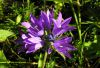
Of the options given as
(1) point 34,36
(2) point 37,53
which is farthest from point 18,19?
(1) point 34,36

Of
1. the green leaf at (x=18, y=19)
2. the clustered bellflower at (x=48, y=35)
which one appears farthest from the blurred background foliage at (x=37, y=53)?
the clustered bellflower at (x=48, y=35)

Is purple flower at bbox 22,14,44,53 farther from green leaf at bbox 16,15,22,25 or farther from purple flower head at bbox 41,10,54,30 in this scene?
green leaf at bbox 16,15,22,25

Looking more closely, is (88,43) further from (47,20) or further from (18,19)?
(18,19)

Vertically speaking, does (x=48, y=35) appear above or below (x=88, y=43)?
above

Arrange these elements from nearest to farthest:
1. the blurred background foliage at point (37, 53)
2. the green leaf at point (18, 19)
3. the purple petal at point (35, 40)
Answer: the purple petal at point (35, 40) → the blurred background foliage at point (37, 53) → the green leaf at point (18, 19)

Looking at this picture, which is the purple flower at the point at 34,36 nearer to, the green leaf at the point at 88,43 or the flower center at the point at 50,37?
the flower center at the point at 50,37

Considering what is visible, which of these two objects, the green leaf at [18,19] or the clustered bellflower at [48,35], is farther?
the green leaf at [18,19]
